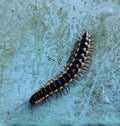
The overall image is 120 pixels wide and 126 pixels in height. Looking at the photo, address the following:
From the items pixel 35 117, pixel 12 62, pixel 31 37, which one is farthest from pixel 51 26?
pixel 35 117

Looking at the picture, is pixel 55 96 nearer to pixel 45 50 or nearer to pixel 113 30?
pixel 45 50

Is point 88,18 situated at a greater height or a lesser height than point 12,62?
greater

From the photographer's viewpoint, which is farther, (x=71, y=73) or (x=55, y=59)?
(x=55, y=59)
